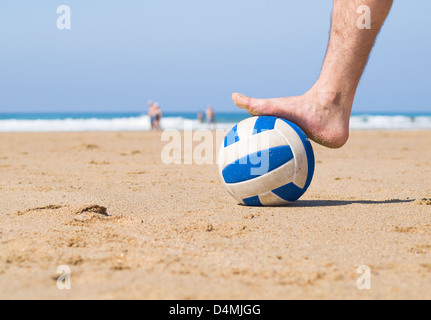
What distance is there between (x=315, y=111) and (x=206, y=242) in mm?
1498

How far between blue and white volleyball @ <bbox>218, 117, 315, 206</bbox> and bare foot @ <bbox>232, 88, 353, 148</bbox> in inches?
2.9

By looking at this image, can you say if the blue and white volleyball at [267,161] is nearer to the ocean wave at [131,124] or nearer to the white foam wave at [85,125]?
the white foam wave at [85,125]

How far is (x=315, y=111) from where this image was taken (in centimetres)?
381

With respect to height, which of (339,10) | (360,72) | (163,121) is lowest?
(163,121)

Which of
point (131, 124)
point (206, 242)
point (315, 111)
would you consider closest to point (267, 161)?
point (315, 111)

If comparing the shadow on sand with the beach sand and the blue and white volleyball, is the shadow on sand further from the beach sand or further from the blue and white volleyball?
the blue and white volleyball

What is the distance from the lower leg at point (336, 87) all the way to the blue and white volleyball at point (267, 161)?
0.34 feet

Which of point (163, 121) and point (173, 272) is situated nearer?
point (173, 272)

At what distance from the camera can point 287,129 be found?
12.7ft

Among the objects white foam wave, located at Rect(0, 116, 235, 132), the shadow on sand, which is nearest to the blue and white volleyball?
the shadow on sand

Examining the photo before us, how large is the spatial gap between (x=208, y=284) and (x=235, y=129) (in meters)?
2.06
